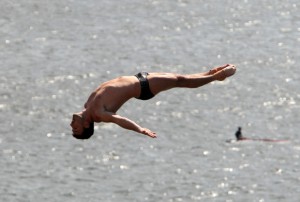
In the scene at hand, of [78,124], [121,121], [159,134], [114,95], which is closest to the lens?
[121,121]

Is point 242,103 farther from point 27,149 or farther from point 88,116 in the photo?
point 88,116

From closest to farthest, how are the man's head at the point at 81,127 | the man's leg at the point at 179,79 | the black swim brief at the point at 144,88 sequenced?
the man's head at the point at 81,127 < the black swim brief at the point at 144,88 < the man's leg at the point at 179,79

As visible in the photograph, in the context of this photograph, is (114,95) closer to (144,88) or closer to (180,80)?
(144,88)

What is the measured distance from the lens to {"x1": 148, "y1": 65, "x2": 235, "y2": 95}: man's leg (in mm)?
35688

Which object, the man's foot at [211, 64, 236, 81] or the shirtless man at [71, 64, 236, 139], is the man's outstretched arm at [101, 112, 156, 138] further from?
the man's foot at [211, 64, 236, 81]

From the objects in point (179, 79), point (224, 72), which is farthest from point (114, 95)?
point (224, 72)

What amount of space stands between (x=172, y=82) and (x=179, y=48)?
15982 cm

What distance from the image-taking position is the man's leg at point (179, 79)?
3569cm

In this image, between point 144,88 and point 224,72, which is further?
point 224,72

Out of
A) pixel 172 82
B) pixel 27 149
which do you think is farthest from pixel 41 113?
pixel 172 82

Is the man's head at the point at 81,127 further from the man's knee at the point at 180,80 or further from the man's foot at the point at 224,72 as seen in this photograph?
the man's foot at the point at 224,72

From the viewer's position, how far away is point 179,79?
36.1m

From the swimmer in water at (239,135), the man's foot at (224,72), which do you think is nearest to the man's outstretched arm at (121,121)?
the man's foot at (224,72)

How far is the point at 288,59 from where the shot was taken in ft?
623
